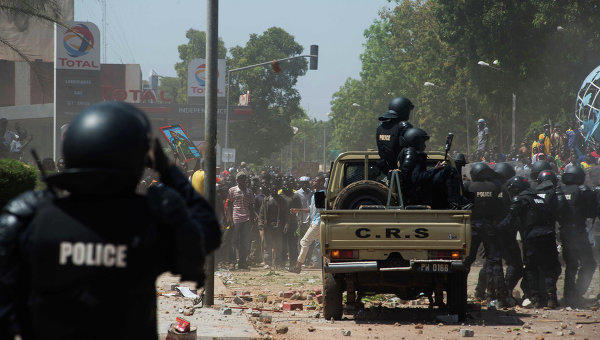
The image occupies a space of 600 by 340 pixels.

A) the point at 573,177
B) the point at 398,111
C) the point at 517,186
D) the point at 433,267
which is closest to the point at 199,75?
the point at 517,186

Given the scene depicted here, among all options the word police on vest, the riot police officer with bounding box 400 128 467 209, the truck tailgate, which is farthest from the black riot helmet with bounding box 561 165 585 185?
the word police on vest

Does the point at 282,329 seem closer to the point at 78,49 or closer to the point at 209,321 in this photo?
the point at 209,321

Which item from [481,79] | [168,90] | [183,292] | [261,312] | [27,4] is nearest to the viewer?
[261,312]

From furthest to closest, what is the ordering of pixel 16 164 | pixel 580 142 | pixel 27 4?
1. pixel 580 142
2. pixel 27 4
3. pixel 16 164

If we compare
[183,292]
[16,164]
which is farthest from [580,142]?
[16,164]

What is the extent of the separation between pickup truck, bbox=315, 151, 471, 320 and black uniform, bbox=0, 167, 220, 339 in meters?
6.48

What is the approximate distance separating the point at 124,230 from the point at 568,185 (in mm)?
10224

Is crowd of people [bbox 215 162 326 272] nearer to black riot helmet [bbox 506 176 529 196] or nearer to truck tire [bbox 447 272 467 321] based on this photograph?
black riot helmet [bbox 506 176 529 196]

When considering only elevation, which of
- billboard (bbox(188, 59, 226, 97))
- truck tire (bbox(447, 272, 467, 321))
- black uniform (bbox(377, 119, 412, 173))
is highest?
billboard (bbox(188, 59, 226, 97))

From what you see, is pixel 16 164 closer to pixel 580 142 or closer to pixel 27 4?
pixel 27 4

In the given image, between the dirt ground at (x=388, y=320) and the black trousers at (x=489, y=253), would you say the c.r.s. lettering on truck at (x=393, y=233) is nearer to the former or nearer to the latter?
the dirt ground at (x=388, y=320)

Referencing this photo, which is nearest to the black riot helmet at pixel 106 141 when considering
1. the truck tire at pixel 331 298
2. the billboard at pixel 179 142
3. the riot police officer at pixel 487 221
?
the truck tire at pixel 331 298

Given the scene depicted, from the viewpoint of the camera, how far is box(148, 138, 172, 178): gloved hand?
2669mm

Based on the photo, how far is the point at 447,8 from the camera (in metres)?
32.8
